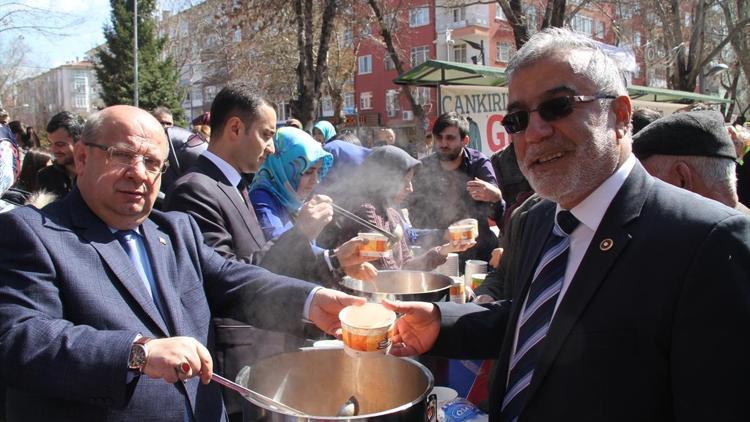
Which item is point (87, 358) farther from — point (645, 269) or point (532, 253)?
point (645, 269)

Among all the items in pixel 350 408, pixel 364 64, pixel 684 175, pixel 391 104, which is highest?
pixel 364 64

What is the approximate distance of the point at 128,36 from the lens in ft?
105

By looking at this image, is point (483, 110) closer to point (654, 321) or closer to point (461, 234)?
point (461, 234)

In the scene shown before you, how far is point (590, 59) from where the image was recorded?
1.59 metres

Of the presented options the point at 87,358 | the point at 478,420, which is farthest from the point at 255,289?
the point at 478,420

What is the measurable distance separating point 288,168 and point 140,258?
134 centimetres

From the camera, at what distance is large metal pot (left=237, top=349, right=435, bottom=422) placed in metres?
1.83

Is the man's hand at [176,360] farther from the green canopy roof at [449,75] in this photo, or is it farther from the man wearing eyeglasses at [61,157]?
the green canopy roof at [449,75]

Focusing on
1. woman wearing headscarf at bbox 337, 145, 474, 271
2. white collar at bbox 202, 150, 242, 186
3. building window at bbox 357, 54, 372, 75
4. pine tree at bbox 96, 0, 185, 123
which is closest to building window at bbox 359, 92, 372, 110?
building window at bbox 357, 54, 372, 75

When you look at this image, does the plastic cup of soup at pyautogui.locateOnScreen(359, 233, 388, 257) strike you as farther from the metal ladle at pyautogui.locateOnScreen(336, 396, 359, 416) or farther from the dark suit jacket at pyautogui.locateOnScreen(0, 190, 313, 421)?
the metal ladle at pyautogui.locateOnScreen(336, 396, 359, 416)

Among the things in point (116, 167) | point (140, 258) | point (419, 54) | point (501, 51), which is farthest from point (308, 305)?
point (501, 51)

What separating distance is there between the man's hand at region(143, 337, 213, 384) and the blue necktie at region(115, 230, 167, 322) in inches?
16.5

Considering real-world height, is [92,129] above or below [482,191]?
above

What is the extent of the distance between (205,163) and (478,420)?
6.10 ft
